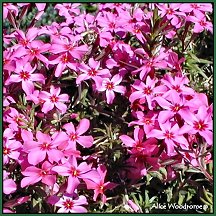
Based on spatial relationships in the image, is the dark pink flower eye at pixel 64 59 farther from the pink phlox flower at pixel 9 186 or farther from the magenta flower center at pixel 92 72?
the pink phlox flower at pixel 9 186

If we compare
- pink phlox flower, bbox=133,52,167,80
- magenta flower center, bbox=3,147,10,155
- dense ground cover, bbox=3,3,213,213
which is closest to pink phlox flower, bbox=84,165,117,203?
dense ground cover, bbox=3,3,213,213

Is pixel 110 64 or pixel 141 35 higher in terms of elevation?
pixel 141 35

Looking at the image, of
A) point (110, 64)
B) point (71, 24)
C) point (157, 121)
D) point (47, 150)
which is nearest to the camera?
point (47, 150)

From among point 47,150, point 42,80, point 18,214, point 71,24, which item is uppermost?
point 71,24

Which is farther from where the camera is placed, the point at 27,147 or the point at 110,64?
the point at 110,64

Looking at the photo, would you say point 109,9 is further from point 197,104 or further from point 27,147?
point 27,147

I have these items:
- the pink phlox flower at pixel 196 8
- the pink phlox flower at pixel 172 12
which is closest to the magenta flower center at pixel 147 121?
the pink phlox flower at pixel 172 12

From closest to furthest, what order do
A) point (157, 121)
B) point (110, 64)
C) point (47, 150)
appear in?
point (47, 150) < point (157, 121) < point (110, 64)

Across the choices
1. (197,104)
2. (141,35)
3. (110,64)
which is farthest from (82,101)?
(197,104)
